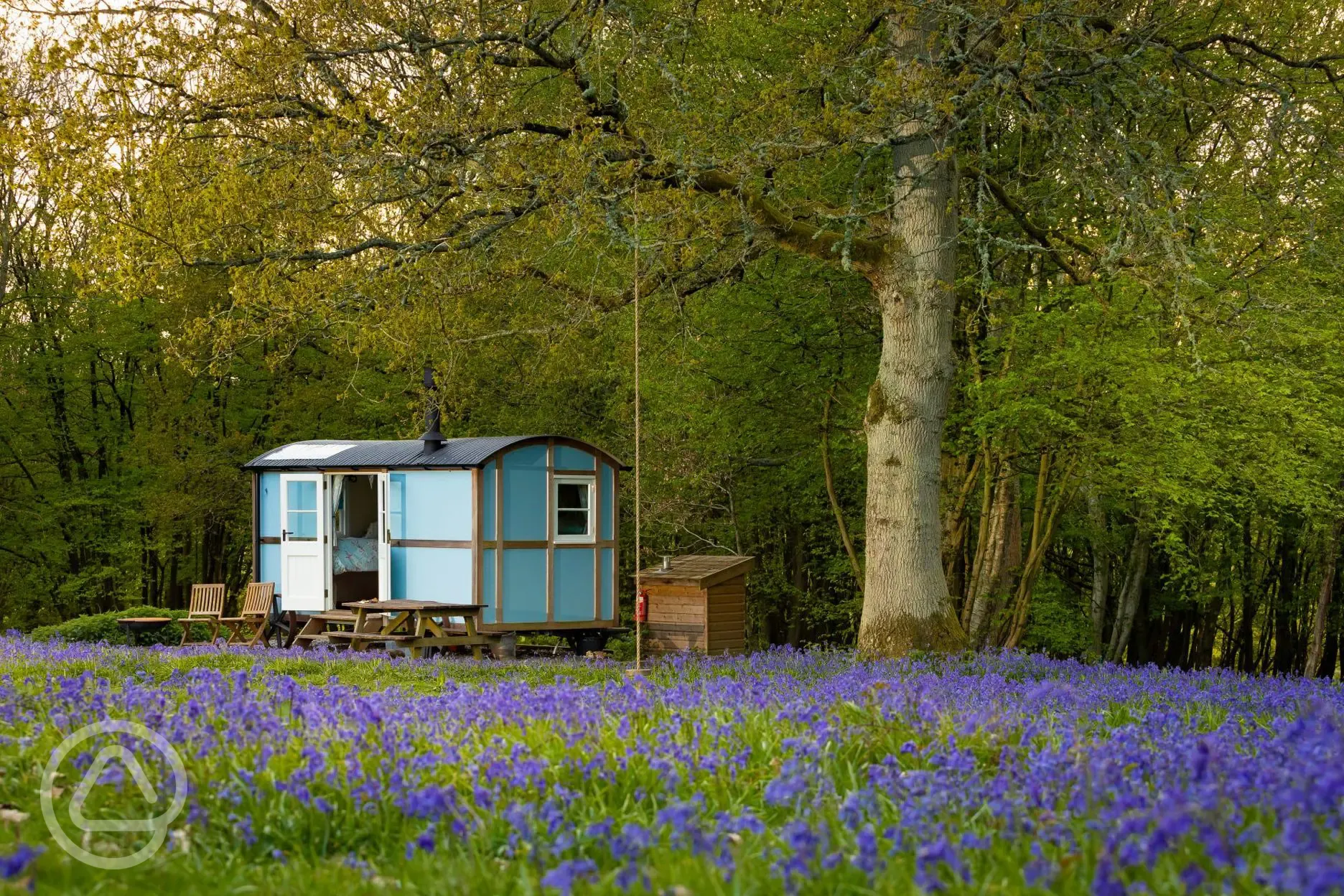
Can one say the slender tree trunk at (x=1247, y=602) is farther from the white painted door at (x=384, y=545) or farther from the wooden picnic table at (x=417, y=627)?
the white painted door at (x=384, y=545)

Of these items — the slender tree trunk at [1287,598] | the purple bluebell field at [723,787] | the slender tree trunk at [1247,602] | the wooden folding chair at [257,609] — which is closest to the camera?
the purple bluebell field at [723,787]

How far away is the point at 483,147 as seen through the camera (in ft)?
36.8

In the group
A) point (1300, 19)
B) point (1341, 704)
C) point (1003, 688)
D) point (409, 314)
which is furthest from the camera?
point (1300, 19)

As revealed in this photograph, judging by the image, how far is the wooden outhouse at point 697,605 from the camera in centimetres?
1645

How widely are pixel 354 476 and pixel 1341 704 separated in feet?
51.0

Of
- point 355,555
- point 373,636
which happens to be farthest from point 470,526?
point 355,555

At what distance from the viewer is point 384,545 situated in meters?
17.7

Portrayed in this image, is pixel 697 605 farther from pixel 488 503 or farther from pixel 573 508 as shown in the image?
pixel 488 503

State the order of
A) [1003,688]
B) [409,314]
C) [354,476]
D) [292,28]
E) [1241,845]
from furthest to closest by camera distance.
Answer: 1. [354,476]
2. [409,314]
3. [292,28]
4. [1003,688]
5. [1241,845]

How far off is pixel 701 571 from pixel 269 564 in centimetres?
663

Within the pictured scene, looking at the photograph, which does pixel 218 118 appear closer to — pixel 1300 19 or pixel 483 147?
pixel 483 147

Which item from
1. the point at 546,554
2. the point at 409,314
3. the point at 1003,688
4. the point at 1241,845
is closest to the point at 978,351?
the point at 546,554

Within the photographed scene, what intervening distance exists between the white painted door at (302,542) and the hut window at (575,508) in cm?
330

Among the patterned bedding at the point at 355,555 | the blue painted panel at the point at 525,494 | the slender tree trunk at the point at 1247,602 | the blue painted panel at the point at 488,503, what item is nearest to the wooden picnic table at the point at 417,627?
the blue painted panel at the point at 488,503
